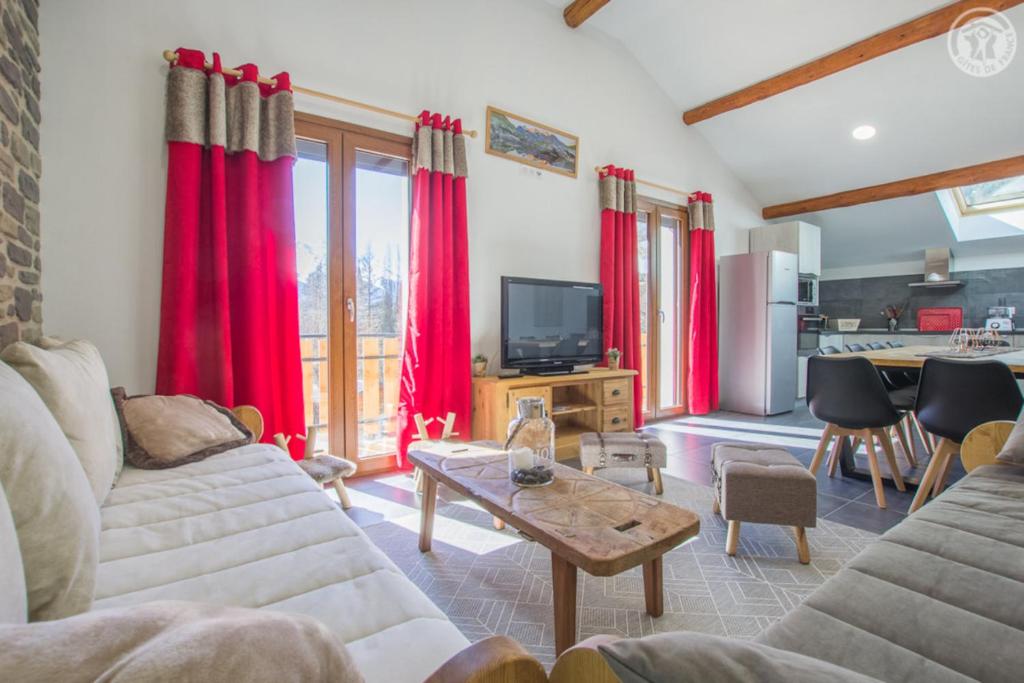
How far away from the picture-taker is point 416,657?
0.72 meters

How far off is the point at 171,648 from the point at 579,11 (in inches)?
176

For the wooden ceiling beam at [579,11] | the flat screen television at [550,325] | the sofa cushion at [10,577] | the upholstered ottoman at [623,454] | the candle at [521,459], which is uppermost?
the wooden ceiling beam at [579,11]

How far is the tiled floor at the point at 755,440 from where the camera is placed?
7.77 ft

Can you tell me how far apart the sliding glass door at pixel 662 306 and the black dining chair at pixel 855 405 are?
1.93 meters

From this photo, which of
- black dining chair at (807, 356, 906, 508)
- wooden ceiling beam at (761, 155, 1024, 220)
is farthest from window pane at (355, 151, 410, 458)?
wooden ceiling beam at (761, 155, 1024, 220)

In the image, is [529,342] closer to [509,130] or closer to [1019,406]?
[509,130]

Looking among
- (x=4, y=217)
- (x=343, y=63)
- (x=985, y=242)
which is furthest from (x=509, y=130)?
(x=985, y=242)

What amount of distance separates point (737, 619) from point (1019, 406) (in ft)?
5.77

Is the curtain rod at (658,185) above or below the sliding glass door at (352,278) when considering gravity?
above

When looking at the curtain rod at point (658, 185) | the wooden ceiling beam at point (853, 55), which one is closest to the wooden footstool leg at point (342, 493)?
the curtain rod at point (658, 185)

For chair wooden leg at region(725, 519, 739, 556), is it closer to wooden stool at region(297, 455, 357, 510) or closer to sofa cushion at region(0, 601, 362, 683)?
wooden stool at region(297, 455, 357, 510)

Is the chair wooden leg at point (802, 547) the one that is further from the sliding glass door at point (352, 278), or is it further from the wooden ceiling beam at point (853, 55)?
the wooden ceiling beam at point (853, 55)

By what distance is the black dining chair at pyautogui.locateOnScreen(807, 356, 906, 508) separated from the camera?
246 centimetres

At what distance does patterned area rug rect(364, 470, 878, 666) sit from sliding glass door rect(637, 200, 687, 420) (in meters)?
2.51
